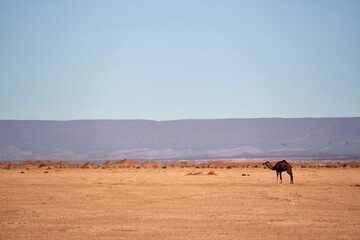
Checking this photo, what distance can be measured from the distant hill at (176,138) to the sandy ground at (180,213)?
126930 millimetres

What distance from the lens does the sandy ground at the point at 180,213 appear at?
49.9 feet

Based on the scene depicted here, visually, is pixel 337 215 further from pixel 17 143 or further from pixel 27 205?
pixel 17 143

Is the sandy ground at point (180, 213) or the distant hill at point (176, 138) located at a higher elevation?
the distant hill at point (176, 138)

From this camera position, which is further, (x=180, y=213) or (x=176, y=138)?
(x=176, y=138)

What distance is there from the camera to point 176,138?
180750 mm

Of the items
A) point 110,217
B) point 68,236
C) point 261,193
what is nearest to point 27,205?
point 110,217

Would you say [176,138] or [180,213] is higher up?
[176,138]

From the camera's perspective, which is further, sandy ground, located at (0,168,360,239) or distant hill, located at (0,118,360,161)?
distant hill, located at (0,118,360,161)

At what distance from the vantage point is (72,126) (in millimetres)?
181750

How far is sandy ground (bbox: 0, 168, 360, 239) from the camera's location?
15211mm

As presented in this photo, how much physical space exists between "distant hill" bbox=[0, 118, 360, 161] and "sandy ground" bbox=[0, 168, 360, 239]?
416ft

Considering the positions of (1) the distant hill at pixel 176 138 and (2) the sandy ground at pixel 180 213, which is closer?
(2) the sandy ground at pixel 180 213

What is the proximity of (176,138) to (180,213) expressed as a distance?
530ft

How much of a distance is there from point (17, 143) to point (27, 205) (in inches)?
5909
